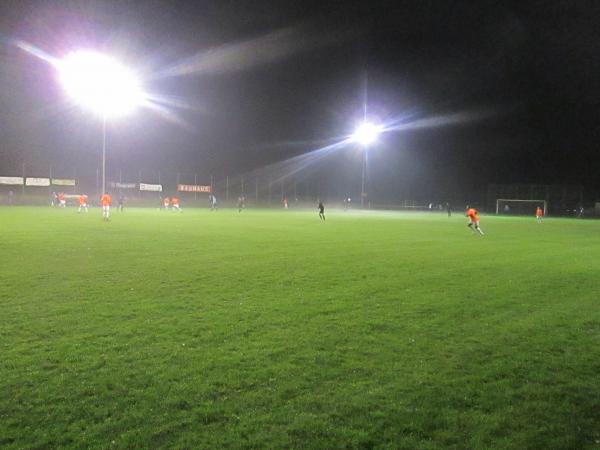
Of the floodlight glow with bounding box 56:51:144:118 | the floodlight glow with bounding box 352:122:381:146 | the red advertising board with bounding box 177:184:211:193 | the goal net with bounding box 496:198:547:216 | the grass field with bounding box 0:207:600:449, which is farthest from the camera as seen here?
the red advertising board with bounding box 177:184:211:193

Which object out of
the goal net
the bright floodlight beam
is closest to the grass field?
the bright floodlight beam

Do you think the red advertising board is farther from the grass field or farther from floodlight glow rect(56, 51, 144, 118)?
the grass field

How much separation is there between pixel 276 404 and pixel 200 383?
84cm

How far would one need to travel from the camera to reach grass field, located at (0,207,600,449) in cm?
370

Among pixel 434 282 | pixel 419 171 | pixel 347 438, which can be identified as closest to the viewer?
pixel 347 438

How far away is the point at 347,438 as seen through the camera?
11.8 feet

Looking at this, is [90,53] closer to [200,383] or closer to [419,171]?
[200,383]

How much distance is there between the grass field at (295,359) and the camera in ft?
12.1

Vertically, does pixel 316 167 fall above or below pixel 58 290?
above

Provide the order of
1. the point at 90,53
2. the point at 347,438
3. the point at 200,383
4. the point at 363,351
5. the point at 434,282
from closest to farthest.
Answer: the point at 347,438, the point at 200,383, the point at 363,351, the point at 434,282, the point at 90,53

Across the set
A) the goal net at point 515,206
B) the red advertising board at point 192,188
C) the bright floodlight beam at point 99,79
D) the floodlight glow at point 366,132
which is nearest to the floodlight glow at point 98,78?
the bright floodlight beam at point 99,79

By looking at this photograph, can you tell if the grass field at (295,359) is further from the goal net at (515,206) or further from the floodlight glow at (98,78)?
the goal net at (515,206)

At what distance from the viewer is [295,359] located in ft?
17.0

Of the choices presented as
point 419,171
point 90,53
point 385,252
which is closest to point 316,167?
point 419,171
